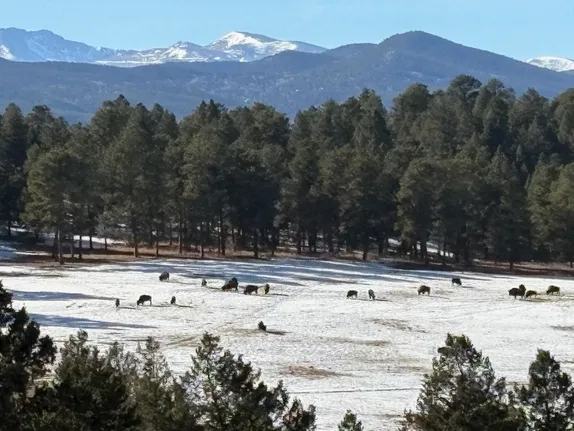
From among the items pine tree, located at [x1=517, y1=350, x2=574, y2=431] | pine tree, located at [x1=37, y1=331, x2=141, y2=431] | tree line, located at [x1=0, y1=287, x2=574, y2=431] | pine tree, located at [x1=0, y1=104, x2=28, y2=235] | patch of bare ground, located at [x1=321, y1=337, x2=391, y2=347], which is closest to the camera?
pine tree, located at [x1=37, y1=331, x2=141, y2=431]

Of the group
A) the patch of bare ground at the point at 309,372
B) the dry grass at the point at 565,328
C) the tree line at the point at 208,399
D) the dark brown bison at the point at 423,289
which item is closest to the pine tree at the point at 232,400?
the tree line at the point at 208,399

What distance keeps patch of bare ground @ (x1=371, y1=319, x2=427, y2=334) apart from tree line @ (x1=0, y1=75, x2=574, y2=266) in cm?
3059

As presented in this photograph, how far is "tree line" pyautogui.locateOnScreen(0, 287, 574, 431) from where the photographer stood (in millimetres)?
17625

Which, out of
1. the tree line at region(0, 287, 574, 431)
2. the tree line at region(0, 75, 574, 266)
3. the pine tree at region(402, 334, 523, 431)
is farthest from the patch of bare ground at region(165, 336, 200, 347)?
the tree line at region(0, 75, 574, 266)

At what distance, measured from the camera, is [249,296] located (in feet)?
193

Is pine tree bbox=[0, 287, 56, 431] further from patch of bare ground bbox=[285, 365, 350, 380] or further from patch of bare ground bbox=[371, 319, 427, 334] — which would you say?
patch of bare ground bbox=[371, 319, 427, 334]

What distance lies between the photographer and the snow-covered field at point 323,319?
1404 inches

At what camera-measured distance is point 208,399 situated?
60.8ft

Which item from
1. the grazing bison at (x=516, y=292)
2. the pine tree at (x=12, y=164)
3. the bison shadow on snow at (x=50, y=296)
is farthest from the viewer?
the pine tree at (x=12, y=164)

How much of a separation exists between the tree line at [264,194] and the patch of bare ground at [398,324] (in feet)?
100

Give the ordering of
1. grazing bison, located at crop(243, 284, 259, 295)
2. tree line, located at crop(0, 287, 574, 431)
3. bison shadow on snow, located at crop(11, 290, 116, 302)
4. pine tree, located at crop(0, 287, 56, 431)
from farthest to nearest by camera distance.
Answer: grazing bison, located at crop(243, 284, 259, 295) → bison shadow on snow, located at crop(11, 290, 116, 302) → pine tree, located at crop(0, 287, 56, 431) → tree line, located at crop(0, 287, 574, 431)

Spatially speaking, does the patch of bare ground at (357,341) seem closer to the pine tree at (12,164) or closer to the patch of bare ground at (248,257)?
the patch of bare ground at (248,257)

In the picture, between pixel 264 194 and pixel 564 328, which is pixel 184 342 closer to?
pixel 564 328

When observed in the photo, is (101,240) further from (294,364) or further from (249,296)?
(294,364)
